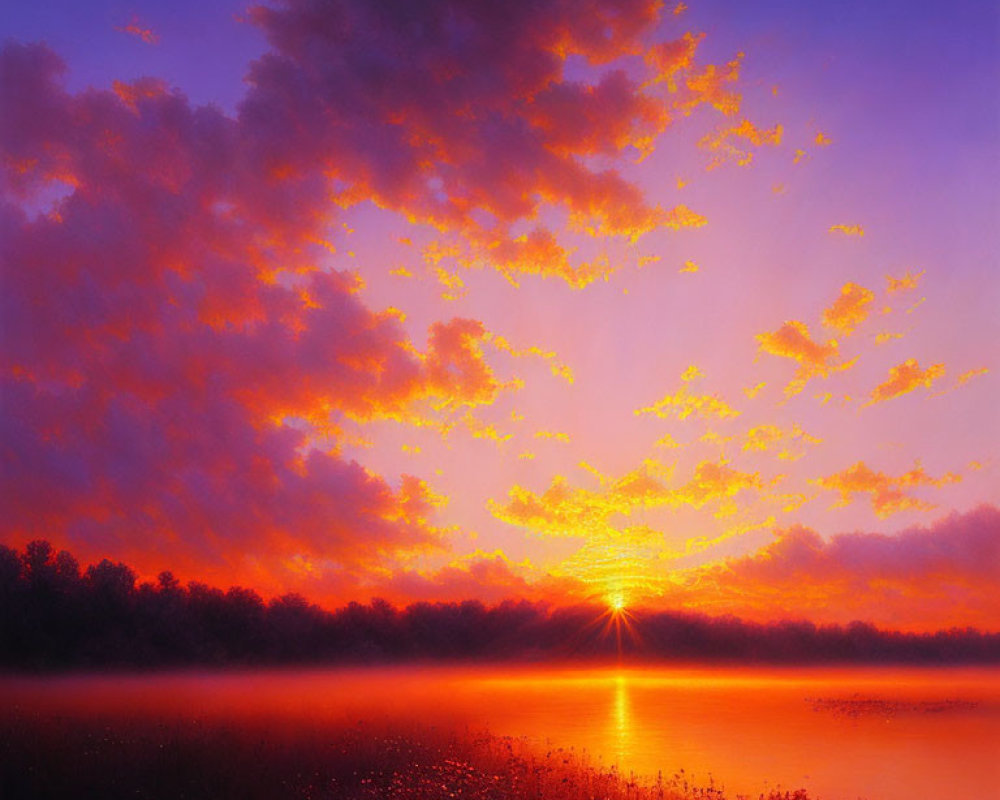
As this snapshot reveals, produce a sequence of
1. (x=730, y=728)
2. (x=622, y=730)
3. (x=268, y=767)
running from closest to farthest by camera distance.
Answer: (x=268, y=767), (x=622, y=730), (x=730, y=728)

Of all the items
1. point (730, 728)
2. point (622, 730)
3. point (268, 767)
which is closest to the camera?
point (268, 767)

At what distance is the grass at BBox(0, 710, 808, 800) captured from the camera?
17.7 m

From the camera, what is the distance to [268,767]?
1989cm

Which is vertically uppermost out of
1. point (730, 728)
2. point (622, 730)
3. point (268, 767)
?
point (268, 767)

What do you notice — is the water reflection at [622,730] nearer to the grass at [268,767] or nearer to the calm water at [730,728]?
the calm water at [730,728]

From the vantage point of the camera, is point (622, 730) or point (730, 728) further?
point (730, 728)

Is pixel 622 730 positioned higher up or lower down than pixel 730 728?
higher up

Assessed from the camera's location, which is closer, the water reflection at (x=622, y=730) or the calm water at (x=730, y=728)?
the calm water at (x=730, y=728)

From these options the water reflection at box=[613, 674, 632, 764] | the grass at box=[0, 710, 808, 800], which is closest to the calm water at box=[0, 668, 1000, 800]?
the water reflection at box=[613, 674, 632, 764]

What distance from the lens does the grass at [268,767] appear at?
1767 cm

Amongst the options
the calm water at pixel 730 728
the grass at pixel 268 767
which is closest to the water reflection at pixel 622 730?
the calm water at pixel 730 728

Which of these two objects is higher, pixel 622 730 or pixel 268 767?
pixel 268 767

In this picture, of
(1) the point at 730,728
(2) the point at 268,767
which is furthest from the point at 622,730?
(2) the point at 268,767

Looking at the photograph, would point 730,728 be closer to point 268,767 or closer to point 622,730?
point 622,730
